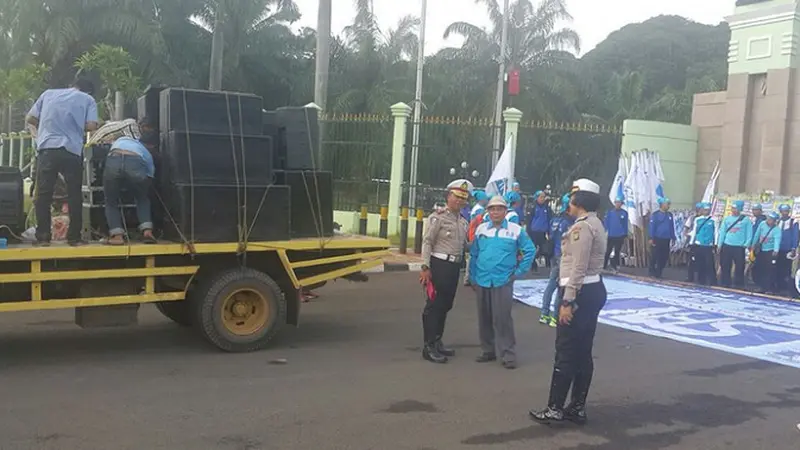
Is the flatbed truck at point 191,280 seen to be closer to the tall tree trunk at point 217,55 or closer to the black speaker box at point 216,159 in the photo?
the black speaker box at point 216,159

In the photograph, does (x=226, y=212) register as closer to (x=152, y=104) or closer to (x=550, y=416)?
(x=152, y=104)

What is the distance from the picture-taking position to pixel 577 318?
563cm

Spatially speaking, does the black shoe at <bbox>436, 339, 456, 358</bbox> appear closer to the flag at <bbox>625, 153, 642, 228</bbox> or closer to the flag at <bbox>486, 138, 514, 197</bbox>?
the flag at <bbox>486, 138, 514, 197</bbox>

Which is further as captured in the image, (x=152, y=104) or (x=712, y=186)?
(x=712, y=186)

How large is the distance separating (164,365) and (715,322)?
7020 millimetres

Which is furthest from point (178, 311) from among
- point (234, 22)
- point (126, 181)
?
point (234, 22)

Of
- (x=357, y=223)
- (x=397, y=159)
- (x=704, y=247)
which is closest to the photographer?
(x=704, y=247)

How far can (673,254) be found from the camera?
17922 millimetres

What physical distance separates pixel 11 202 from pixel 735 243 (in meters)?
12.0

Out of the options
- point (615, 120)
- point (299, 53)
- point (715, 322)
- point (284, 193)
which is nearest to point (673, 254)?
point (715, 322)

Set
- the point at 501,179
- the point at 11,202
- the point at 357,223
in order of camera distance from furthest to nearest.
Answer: the point at 357,223, the point at 501,179, the point at 11,202

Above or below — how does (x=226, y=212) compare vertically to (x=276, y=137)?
below

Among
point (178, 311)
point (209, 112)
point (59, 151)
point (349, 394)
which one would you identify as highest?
point (209, 112)

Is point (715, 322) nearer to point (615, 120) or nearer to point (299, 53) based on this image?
point (615, 120)
